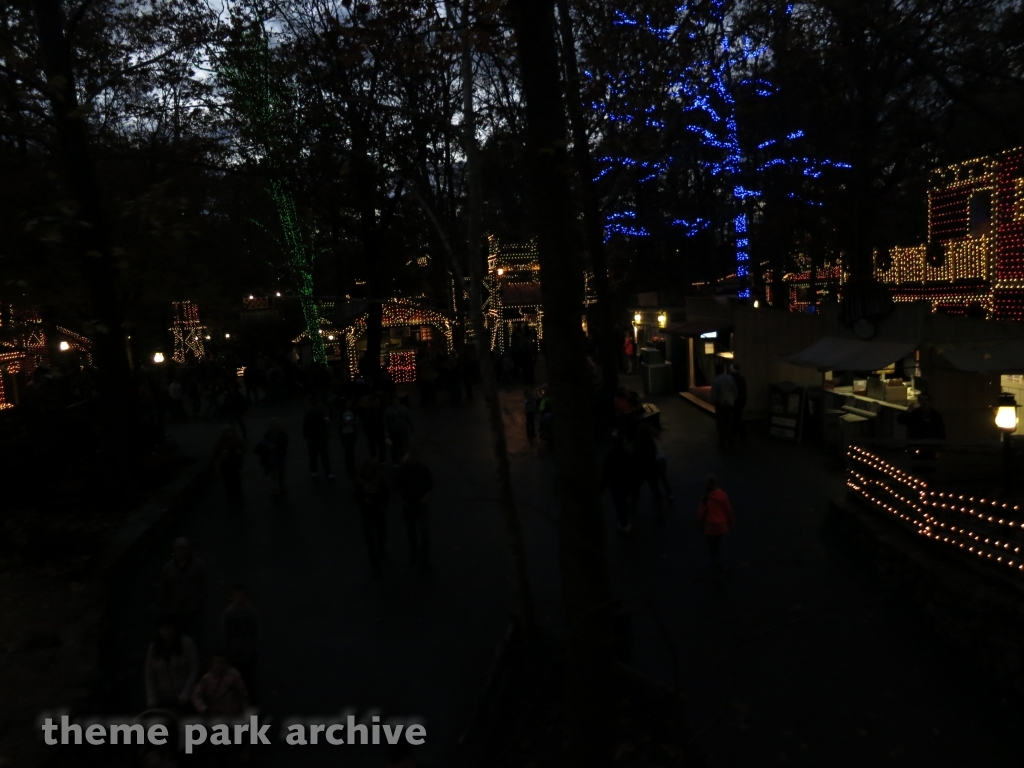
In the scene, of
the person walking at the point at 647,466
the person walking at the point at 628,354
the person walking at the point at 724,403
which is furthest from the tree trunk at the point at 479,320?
the person walking at the point at 628,354

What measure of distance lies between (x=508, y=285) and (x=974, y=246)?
21114 mm

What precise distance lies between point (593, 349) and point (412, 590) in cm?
2478

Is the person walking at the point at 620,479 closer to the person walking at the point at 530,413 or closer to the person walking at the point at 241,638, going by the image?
the person walking at the point at 241,638

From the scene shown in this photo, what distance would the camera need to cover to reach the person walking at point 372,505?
31.8 feet

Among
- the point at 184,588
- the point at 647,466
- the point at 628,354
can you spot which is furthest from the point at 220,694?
the point at 628,354

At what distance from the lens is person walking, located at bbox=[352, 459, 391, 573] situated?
Result: 9.70m

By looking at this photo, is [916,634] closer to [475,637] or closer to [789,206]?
[475,637]

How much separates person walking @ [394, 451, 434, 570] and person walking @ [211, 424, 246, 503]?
197 inches

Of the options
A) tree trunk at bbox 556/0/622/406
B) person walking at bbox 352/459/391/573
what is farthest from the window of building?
person walking at bbox 352/459/391/573

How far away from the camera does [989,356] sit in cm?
1252

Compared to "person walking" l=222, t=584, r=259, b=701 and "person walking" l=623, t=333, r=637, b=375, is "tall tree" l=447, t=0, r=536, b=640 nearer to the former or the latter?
"person walking" l=222, t=584, r=259, b=701

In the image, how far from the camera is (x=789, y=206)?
23.9 m

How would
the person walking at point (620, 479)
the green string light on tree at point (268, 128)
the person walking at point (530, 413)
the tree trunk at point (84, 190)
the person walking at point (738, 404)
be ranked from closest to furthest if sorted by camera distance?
A: 1. the person walking at point (620, 479)
2. the tree trunk at point (84, 190)
3. the person walking at point (738, 404)
4. the green string light on tree at point (268, 128)
5. the person walking at point (530, 413)

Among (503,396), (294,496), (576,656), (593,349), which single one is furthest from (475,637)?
(593,349)
